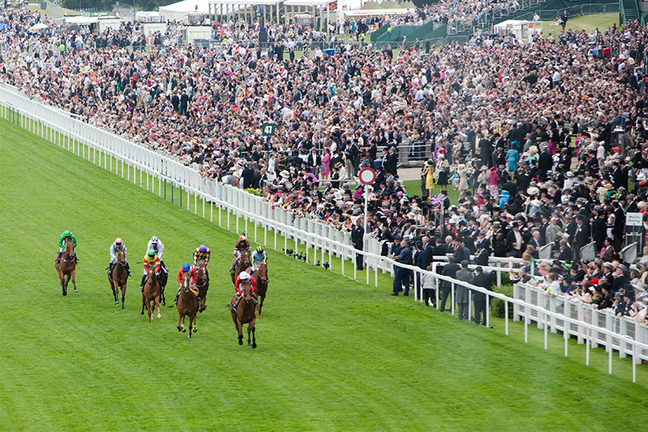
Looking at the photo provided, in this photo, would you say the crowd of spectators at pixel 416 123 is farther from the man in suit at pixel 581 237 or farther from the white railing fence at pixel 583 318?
the white railing fence at pixel 583 318

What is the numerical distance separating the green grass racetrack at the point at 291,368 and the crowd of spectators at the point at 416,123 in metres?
1.61

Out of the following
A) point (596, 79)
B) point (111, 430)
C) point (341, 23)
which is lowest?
point (111, 430)

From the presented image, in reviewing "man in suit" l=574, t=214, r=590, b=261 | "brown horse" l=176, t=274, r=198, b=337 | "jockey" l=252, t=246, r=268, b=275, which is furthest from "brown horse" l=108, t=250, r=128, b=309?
"man in suit" l=574, t=214, r=590, b=261

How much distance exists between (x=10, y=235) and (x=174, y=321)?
9473mm

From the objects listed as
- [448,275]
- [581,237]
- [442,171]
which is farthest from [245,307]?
[442,171]

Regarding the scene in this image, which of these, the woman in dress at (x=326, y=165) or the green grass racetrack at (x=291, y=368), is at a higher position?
the woman in dress at (x=326, y=165)

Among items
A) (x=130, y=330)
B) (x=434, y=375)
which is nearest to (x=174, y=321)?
(x=130, y=330)

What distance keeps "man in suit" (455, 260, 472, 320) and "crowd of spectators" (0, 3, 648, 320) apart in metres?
0.68

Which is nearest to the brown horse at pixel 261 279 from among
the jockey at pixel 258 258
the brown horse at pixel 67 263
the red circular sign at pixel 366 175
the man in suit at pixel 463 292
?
the jockey at pixel 258 258

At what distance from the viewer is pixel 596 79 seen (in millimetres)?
28594

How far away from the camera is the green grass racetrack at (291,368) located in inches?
468

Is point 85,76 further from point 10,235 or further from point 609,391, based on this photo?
point 609,391

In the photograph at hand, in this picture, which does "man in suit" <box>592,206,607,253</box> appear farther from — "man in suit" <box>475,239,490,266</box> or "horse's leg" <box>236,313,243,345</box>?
"horse's leg" <box>236,313,243,345</box>

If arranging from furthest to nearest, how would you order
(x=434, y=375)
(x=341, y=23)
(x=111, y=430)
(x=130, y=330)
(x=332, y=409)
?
(x=341, y=23), (x=130, y=330), (x=434, y=375), (x=332, y=409), (x=111, y=430)
